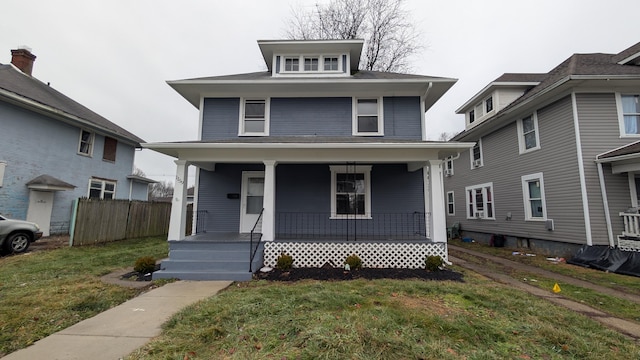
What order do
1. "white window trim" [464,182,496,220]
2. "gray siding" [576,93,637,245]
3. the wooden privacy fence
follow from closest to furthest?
"gray siding" [576,93,637,245], the wooden privacy fence, "white window trim" [464,182,496,220]

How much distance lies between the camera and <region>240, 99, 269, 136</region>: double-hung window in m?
9.16

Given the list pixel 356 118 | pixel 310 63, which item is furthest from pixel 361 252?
pixel 310 63

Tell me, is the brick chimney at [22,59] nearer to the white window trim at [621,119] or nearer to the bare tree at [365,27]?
the bare tree at [365,27]

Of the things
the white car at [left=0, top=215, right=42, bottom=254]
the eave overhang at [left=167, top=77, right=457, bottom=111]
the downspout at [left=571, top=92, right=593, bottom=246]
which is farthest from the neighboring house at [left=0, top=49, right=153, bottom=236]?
the downspout at [left=571, top=92, right=593, bottom=246]

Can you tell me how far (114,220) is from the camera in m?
10.7

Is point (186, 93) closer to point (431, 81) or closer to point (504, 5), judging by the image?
point (431, 81)

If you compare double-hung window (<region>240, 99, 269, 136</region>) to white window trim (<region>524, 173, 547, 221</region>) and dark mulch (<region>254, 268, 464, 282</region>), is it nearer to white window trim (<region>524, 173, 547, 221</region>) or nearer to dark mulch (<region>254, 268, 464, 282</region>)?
dark mulch (<region>254, 268, 464, 282</region>)

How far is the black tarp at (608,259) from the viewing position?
7.08 m

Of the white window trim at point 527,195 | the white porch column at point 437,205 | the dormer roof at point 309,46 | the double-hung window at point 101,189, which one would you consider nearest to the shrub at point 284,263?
the white porch column at point 437,205

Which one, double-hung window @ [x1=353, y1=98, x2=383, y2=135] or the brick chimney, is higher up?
the brick chimney

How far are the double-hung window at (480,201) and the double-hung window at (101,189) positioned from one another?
66.3 feet

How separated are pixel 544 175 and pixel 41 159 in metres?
20.7

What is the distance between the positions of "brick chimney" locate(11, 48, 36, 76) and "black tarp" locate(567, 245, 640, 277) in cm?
2488

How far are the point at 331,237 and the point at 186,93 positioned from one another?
280 inches
